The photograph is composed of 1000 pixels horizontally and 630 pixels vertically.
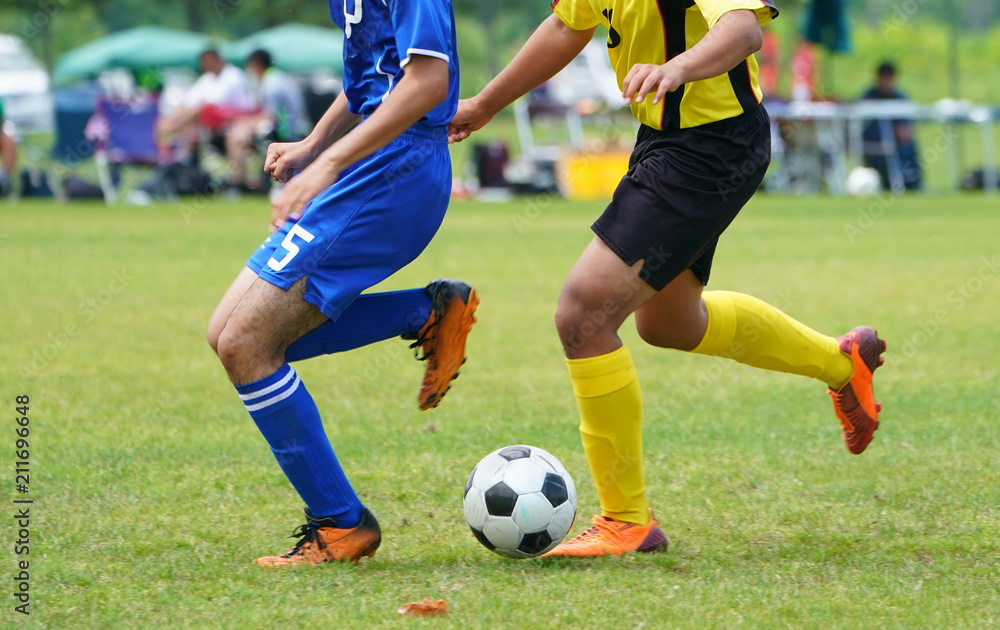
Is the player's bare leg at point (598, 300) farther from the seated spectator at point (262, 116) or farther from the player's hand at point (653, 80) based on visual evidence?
the seated spectator at point (262, 116)

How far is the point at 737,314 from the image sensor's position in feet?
12.6

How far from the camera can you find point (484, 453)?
4590mm

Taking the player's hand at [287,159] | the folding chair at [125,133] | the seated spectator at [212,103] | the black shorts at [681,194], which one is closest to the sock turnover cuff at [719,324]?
the black shorts at [681,194]

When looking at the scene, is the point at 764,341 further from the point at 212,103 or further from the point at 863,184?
the point at 863,184

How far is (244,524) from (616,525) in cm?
116

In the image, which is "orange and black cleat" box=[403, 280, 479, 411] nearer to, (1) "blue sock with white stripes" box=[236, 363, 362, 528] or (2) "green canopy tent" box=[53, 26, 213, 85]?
(1) "blue sock with white stripes" box=[236, 363, 362, 528]

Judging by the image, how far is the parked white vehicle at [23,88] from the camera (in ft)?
93.7

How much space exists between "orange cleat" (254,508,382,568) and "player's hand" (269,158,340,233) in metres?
0.89

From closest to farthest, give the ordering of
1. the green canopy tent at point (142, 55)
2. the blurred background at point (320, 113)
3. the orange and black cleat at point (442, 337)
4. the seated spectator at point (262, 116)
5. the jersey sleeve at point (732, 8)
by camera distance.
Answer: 1. the jersey sleeve at point (732, 8)
2. the orange and black cleat at point (442, 337)
3. the seated spectator at point (262, 116)
4. the blurred background at point (320, 113)
5. the green canopy tent at point (142, 55)

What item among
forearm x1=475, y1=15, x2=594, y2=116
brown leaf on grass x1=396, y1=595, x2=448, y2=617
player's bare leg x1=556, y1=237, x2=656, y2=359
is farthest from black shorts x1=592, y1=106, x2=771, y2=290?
brown leaf on grass x1=396, y1=595, x2=448, y2=617

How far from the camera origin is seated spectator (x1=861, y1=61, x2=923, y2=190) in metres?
19.1

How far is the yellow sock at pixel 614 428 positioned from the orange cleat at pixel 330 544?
661 mm

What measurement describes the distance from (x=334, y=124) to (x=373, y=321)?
23.4 inches

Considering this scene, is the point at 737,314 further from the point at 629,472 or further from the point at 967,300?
the point at 967,300
